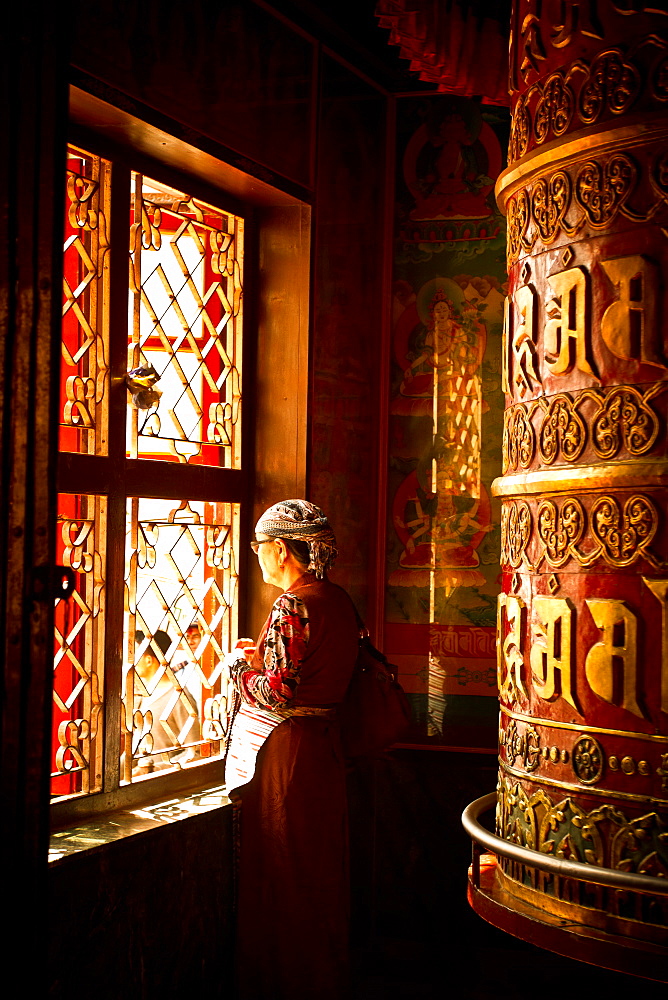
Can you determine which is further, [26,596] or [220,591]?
[220,591]

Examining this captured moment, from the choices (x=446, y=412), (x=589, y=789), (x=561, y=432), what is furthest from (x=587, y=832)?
(x=446, y=412)

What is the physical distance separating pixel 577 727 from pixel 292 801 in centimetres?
125

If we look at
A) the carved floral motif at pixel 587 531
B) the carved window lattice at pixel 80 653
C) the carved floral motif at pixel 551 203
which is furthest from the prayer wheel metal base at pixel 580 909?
the carved floral motif at pixel 551 203

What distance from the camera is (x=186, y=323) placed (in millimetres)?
3684

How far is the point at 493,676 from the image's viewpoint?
428 centimetres

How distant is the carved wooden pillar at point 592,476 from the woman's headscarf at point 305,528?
40.3 inches

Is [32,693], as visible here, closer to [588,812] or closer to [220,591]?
[588,812]

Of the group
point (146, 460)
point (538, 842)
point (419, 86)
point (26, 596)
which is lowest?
point (538, 842)

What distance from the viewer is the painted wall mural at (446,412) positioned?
4309mm

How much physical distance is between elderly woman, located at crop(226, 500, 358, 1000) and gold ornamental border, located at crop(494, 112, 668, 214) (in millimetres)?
1475

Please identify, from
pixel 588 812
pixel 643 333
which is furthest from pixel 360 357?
pixel 588 812

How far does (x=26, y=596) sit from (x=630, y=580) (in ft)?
4.12

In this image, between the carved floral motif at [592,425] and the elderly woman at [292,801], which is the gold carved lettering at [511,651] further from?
the elderly woman at [292,801]

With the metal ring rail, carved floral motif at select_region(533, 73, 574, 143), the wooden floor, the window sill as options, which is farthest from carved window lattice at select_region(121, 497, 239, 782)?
carved floral motif at select_region(533, 73, 574, 143)
